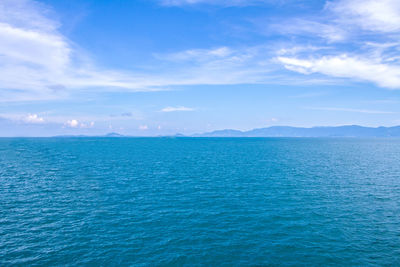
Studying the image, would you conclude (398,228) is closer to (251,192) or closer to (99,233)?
(251,192)

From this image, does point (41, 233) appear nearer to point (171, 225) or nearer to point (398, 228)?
point (171, 225)

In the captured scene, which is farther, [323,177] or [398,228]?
[323,177]

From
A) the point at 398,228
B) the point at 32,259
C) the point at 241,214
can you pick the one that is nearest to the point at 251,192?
the point at 241,214

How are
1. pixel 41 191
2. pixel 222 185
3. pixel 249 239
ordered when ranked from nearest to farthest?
pixel 249 239
pixel 41 191
pixel 222 185

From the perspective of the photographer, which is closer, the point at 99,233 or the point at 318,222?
the point at 99,233

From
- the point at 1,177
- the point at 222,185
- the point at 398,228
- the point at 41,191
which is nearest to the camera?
the point at 398,228

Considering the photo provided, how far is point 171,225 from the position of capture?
42156 millimetres

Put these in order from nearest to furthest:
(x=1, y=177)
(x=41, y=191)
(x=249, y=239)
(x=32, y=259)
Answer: (x=32, y=259) < (x=249, y=239) < (x=41, y=191) < (x=1, y=177)

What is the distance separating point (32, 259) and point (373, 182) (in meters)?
88.1

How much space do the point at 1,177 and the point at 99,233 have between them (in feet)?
208

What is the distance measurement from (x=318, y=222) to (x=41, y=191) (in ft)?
214

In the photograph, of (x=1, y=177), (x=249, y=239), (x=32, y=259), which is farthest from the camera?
(x=1, y=177)

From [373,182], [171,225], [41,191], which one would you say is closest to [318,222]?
[171,225]

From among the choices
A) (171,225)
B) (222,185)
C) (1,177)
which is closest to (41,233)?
(171,225)
